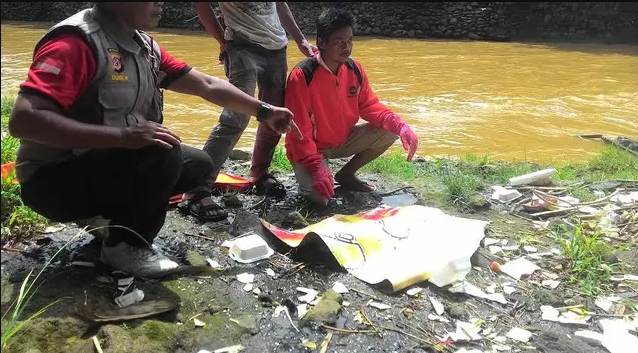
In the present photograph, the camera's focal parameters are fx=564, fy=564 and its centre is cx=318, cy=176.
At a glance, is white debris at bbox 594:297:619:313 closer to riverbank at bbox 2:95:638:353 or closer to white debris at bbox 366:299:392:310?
riverbank at bbox 2:95:638:353

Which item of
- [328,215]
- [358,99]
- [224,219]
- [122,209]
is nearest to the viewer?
[122,209]

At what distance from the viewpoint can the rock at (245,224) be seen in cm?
305

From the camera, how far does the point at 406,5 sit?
16.7 meters

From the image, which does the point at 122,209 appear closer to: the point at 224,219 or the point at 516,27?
the point at 224,219

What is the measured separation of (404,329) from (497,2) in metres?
15.8

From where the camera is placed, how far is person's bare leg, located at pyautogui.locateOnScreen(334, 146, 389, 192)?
3.87 metres

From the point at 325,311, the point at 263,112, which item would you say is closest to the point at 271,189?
the point at 263,112

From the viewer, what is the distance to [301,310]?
236 centimetres

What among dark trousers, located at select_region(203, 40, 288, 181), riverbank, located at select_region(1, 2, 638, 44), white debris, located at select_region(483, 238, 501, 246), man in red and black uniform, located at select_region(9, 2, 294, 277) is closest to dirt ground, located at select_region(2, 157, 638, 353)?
white debris, located at select_region(483, 238, 501, 246)

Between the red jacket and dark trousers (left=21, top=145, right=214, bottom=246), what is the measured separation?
1.16 m

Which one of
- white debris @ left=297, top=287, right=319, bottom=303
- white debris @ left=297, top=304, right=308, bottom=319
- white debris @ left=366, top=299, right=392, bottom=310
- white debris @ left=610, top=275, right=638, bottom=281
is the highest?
white debris @ left=297, top=304, right=308, bottom=319

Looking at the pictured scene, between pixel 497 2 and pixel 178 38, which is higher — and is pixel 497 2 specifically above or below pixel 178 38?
above

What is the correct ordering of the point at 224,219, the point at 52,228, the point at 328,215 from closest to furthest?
the point at 52,228 → the point at 224,219 → the point at 328,215

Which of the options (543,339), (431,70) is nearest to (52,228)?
(543,339)
